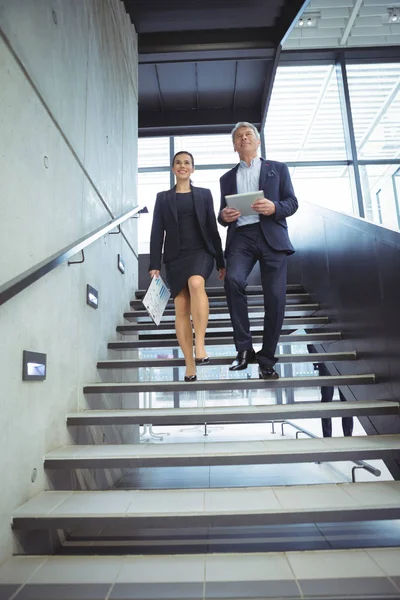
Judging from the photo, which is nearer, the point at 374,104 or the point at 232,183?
the point at 232,183

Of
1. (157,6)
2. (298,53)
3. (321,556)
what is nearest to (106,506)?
(321,556)

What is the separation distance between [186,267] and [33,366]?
1.19 metres

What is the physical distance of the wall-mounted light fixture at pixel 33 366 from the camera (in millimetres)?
1808

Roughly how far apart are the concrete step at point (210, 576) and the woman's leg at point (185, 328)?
1.23 meters

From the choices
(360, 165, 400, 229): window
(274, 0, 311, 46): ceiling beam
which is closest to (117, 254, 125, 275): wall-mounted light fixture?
(274, 0, 311, 46): ceiling beam

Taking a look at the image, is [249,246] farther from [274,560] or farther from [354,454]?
[274,560]

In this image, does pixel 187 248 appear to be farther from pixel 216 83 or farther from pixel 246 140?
pixel 216 83

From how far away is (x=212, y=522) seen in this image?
159cm

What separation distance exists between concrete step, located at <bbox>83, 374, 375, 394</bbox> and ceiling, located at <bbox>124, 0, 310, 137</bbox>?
466 cm

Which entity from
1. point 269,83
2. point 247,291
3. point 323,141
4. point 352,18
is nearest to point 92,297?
point 247,291

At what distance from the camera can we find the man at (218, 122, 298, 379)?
2551mm

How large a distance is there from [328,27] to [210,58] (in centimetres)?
342

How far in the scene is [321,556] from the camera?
154 centimetres

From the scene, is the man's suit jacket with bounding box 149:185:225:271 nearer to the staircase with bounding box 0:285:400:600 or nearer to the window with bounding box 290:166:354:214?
the staircase with bounding box 0:285:400:600
